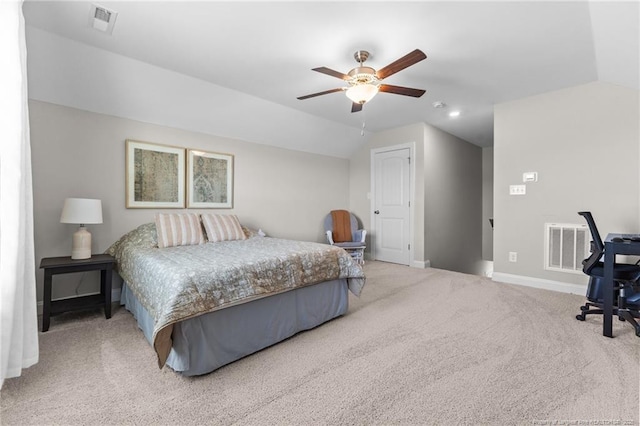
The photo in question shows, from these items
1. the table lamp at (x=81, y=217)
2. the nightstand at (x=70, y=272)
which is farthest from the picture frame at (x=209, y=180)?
the nightstand at (x=70, y=272)

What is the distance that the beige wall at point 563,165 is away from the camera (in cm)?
301

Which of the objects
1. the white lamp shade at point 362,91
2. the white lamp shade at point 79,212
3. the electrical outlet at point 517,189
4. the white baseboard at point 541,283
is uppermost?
the white lamp shade at point 362,91

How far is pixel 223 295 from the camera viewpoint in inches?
71.5

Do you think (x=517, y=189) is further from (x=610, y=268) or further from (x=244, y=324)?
(x=244, y=324)

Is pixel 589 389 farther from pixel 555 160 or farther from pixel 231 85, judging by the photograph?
pixel 231 85

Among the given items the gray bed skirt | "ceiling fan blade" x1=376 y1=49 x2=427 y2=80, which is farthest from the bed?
"ceiling fan blade" x1=376 y1=49 x2=427 y2=80

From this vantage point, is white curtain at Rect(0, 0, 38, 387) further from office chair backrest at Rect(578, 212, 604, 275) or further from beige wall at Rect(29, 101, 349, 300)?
office chair backrest at Rect(578, 212, 604, 275)

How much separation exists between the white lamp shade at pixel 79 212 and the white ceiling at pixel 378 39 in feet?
4.59

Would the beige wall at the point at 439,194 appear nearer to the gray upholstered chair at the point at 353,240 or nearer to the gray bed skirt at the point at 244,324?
the gray upholstered chair at the point at 353,240

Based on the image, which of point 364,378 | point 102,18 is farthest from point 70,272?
point 364,378

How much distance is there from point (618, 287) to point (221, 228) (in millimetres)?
3785

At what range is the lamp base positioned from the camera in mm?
2596

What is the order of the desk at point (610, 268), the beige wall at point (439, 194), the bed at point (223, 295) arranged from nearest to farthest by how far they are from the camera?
1. the bed at point (223, 295)
2. the desk at point (610, 268)
3. the beige wall at point (439, 194)

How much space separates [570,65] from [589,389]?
2866 millimetres
